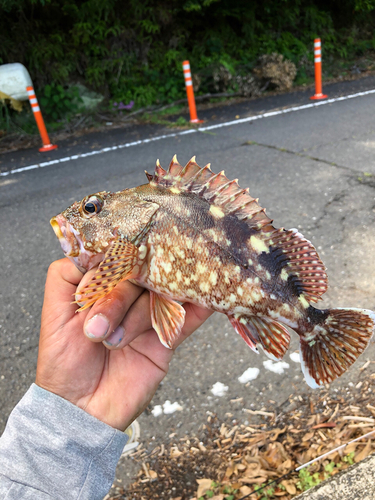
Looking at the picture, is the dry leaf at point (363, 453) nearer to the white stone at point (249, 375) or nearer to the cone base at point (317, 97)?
the white stone at point (249, 375)

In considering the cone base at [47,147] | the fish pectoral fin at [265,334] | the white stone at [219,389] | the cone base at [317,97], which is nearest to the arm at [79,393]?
the fish pectoral fin at [265,334]

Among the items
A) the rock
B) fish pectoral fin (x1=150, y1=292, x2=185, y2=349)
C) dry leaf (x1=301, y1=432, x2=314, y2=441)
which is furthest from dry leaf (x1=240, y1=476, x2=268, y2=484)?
the rock

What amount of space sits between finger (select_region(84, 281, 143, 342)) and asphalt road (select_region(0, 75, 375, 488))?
5.42ft

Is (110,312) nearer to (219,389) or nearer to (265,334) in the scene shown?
(265,334)

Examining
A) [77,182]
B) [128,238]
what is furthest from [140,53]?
[128,238]

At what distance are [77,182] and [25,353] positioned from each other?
4.22 metres

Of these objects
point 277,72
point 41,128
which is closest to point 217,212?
point 41,128

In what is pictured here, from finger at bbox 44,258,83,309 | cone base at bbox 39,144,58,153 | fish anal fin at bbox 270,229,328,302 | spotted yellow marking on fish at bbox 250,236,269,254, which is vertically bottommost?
cone base at bbox 39,144,58,153

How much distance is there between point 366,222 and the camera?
4.98 metres

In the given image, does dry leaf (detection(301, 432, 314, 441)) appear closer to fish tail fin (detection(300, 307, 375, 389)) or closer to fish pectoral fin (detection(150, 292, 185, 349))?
fish tail fin (detection(300, 307, 375, 389))

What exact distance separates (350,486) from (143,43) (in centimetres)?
1430

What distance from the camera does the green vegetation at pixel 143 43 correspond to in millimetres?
12680

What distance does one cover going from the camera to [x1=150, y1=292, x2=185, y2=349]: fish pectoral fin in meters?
1.84

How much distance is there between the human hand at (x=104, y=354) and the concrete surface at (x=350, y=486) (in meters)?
1.05
